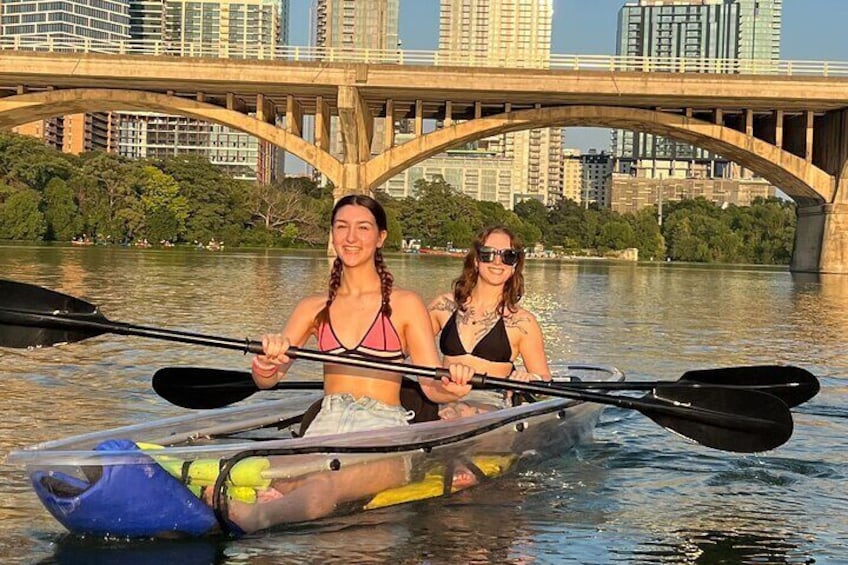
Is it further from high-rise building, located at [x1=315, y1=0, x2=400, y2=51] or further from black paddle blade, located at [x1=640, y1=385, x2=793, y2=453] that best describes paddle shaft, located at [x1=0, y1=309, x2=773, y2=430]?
high-rise building, located at [x1=315, y1=0, x2=400, y2=51]

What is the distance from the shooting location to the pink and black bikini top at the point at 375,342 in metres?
5.41

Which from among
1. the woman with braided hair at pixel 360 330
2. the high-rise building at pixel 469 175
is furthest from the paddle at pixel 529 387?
the high-rise building at pixel 469 175

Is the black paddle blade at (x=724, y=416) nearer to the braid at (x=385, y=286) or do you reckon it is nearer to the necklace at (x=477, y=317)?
the necklace at (x=477, y=317)

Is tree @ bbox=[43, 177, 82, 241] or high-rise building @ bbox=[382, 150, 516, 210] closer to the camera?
tree @ bbox=[43, 177, 82, 241]

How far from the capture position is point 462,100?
41531 mm

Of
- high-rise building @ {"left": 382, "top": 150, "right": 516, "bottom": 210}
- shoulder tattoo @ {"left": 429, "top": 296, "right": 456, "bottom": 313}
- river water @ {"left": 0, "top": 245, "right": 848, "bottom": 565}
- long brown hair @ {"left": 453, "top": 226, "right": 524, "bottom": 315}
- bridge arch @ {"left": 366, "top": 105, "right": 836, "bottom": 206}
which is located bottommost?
river water @ {"left": 0, "top": 245, "right": 848, "bottom": 565}

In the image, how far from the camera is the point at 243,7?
189 m

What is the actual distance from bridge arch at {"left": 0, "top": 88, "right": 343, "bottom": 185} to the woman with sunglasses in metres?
35.1

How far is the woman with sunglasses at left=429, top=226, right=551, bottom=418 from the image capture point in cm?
653

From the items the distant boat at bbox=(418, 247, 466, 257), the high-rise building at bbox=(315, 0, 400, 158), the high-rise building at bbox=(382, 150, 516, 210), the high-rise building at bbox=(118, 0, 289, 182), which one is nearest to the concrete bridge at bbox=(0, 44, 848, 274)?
the distant boat at bbox=(418, 247, 466, 257)

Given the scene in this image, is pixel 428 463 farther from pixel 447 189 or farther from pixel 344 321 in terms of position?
pixel 447 189

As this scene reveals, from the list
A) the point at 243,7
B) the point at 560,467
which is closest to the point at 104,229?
the point at 560,467

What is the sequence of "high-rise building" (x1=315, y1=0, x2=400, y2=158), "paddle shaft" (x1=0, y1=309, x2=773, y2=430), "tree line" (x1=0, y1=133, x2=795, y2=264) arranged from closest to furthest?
"paddle shaft" (x1=0, y1=309, x2=773, y2=430), "tree line" (x1=0, y1=133, x2=795, y2=264), "high-rise building" (x1=315, y1=0, x2=400, y2=158)

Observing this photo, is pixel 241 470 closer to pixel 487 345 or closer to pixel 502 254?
pixel 487 345
